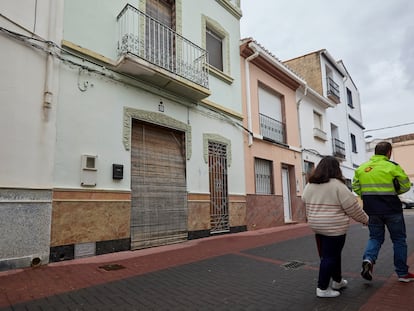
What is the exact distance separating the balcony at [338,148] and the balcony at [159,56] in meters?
11.1

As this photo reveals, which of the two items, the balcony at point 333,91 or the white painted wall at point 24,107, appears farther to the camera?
the balcony at point 333,91

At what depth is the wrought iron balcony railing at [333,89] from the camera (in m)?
16.6

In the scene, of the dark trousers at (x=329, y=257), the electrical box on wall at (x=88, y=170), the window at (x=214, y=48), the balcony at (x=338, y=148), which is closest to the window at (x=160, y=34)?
the window at (x=214, y=48)

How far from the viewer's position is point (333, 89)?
1725 centimetres

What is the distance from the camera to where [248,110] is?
1030 cm

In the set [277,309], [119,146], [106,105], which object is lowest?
[277,309]

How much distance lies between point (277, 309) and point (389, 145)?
254cm

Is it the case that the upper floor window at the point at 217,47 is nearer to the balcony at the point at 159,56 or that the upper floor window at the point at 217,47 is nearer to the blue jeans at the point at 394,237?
the balcony at the point at 159,56

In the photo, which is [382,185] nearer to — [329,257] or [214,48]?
[329,257]

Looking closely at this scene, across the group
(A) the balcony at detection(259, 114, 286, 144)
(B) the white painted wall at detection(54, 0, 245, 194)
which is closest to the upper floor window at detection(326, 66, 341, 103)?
(A) the balcony at detection(259, 114, 286, 144)

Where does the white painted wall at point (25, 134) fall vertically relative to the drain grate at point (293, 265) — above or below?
above

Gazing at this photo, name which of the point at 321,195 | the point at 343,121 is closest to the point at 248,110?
the point at 321,195

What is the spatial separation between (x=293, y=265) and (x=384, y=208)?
1.80 meters

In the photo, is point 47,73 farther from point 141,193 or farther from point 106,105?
point 141,193
